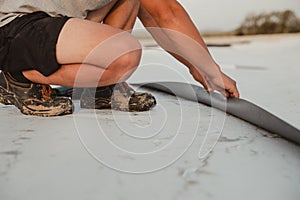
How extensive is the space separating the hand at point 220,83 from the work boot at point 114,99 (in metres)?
0.21

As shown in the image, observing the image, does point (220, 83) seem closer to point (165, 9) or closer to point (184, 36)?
point (184, 36)

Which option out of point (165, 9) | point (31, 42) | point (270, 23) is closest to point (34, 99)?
point (31, 42)

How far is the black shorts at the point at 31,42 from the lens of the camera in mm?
1231

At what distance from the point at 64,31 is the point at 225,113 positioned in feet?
1.98

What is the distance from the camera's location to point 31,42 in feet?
4.05

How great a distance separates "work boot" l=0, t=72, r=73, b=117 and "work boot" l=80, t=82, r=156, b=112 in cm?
11

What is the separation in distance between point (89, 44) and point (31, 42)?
0.56 ft

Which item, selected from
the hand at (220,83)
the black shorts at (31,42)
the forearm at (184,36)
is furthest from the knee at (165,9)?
the black shorts at (31,42)

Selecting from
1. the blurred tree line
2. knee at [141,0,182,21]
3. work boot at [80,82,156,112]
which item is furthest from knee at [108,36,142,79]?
the blurred tree line

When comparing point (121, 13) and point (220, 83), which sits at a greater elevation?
point (121, 13)

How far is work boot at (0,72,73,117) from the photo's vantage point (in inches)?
54.2

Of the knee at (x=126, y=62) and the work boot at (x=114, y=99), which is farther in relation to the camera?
the work boot at (x=114, y=99)

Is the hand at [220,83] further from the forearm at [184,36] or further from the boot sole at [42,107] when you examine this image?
the boot sole at [42,107]

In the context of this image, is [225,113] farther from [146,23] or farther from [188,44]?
[146,23]
